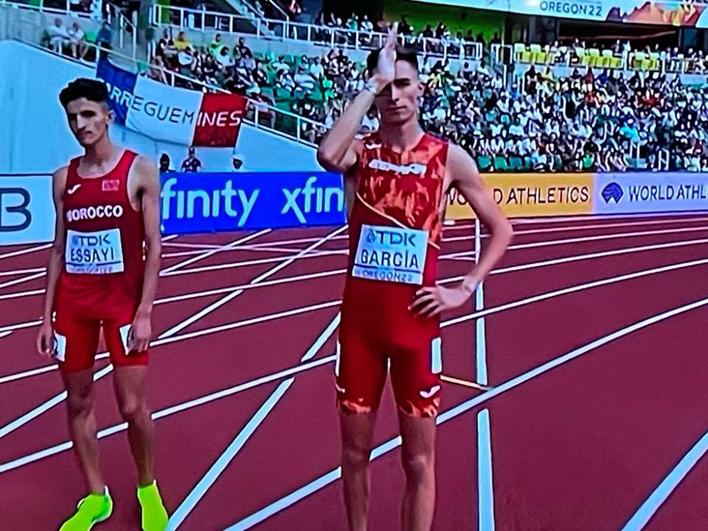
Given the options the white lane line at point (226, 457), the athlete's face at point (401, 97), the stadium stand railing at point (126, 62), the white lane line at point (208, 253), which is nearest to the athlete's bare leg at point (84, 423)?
the white lane line at point (226, 457)

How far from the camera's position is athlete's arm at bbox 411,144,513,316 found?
9.62 ft

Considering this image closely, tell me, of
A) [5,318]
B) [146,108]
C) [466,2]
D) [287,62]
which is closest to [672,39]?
[466,2]

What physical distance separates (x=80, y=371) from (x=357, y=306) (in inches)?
44.4

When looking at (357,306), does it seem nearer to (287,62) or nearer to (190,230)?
(190,230)

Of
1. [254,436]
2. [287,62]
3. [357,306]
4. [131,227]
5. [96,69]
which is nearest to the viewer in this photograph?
[357,306]

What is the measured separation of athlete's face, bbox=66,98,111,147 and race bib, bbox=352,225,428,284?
1026 mm

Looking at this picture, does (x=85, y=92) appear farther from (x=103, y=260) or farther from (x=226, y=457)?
(x=226, y=457)

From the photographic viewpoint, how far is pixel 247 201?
13.4m

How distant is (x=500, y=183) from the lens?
15719mm

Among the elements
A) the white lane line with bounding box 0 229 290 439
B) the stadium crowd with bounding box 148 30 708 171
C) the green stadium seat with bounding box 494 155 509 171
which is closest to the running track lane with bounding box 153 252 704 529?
the white lane line with bounding box 0 229 290 439

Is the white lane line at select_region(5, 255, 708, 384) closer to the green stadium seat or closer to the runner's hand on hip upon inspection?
the runner's hand on hip

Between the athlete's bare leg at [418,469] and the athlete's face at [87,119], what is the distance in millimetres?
1389

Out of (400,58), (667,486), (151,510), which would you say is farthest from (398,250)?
(667,486)

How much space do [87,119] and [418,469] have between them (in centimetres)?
159
